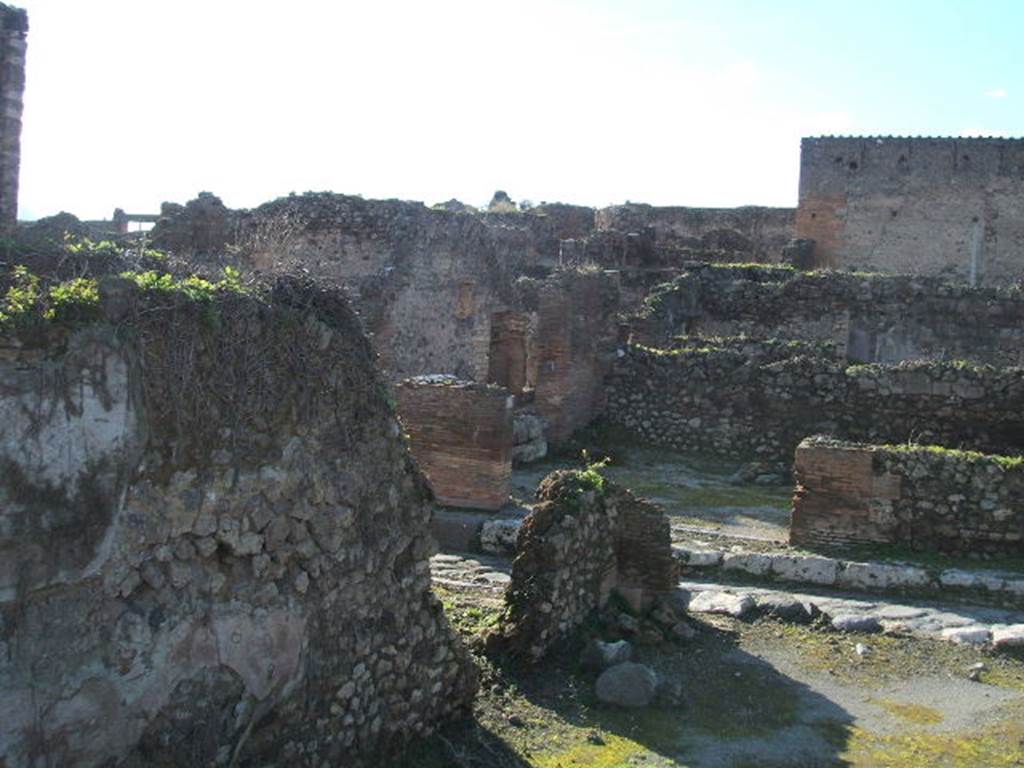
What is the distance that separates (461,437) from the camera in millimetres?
11953

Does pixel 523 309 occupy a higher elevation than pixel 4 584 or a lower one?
higher

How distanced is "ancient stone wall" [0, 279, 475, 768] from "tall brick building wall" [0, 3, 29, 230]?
3.84 metres

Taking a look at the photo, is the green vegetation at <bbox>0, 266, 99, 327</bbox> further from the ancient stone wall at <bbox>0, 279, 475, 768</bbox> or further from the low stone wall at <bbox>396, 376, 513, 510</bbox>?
the low stone wall at <bbox>396, 376, 513, 510</bbox>

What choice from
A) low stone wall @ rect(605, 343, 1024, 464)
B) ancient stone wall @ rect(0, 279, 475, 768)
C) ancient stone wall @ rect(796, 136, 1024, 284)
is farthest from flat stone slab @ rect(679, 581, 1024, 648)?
ancient stone wall @ rect(796, 136, 1024, 284)

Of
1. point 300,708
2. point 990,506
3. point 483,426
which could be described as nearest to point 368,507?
point 300,708

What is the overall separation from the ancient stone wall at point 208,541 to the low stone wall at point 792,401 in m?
9.61

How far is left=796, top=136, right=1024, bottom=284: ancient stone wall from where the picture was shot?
33.5 metres

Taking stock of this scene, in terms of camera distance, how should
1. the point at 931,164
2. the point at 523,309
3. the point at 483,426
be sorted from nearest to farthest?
the point at 483,426 < the point at 523,309 < the point at 931,164

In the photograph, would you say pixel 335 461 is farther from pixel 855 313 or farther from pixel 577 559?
pixel 855 313

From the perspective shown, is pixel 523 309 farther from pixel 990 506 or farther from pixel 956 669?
pixel 956 669

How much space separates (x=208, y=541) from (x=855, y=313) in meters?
17.5

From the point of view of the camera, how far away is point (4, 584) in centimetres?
425

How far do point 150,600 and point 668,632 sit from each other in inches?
194

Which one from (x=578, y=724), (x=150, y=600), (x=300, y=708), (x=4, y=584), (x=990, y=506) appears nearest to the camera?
(x=4, y=584)
